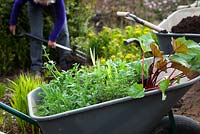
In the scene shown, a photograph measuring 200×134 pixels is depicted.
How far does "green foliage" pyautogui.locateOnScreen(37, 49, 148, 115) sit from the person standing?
239 centimetres

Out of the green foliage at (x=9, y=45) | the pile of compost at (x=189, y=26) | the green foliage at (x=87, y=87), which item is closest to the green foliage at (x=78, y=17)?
the green foliage at (x=9, y=45)

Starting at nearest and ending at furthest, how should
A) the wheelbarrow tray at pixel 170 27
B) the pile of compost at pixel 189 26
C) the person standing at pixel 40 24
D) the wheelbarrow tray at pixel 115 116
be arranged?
the wheelbarrow tray at pixel 115 116 < the wheelbarrow tray at pixel 170 27 < the pile of compost at pixel 189 26 < the person standing at pixel 40 24

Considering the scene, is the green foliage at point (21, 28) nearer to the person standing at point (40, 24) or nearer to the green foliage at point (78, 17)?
the green foliage at point (78, 17)

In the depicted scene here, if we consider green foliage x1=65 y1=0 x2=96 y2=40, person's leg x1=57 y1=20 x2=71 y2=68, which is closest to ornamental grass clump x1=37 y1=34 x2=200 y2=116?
person's leg x1=57 y1=20 x2=71 y2=68

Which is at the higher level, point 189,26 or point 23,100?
point 189,26

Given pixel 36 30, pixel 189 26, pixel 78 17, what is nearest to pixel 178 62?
pixel 189 26

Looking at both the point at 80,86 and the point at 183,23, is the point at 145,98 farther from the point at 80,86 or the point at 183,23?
the point at 183,23

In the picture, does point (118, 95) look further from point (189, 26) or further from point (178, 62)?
point (189, 26)

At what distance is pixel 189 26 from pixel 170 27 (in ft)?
0.81

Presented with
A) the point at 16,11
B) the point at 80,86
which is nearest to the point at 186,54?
the point at 80,86

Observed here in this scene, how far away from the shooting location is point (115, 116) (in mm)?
2295

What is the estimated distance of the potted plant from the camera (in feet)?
7.38

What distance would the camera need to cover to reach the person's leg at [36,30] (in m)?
5.33

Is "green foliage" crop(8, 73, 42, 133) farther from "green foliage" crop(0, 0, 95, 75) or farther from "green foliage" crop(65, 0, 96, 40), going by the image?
"green foliage" crop(65, 0, 96, 40)
